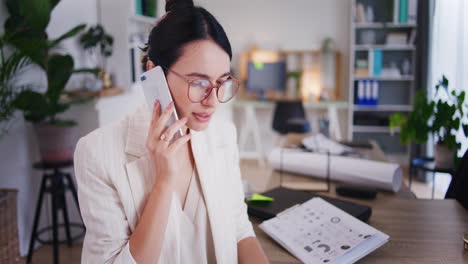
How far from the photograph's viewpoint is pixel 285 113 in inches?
195

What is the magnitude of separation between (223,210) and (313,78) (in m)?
4.61

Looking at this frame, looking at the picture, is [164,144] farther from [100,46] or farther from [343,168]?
[100,46]

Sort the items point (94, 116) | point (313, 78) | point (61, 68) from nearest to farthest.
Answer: point (61, 68)
point (94, 116)
point (313, 78)

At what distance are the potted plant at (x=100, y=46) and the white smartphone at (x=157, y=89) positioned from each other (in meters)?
2.23

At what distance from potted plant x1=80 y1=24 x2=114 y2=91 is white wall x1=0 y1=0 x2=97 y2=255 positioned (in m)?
0.14

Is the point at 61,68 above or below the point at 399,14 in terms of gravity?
below

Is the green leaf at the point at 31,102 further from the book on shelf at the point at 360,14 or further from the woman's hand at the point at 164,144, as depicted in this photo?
the book on shelf at the point at 360,14

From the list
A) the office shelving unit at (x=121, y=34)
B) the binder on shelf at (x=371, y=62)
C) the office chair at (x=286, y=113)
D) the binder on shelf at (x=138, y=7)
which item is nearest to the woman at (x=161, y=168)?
the office shelving unit at (x=121, y=34)

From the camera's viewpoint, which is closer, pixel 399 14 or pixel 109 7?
pixel 109 7

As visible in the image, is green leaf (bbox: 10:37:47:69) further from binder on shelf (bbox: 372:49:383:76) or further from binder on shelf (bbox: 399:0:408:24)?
binder on shelf (bbox: 399:0:408:24)

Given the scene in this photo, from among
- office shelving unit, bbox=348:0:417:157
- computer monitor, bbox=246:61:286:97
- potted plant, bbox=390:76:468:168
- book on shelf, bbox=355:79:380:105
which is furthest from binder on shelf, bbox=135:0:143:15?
book on shelf, bbox=355:79:380:105

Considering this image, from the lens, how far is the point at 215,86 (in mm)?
998

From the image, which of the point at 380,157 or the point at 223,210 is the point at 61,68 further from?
the point at 380,157

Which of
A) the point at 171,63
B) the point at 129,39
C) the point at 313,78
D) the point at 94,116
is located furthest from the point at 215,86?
the point at 313,78
